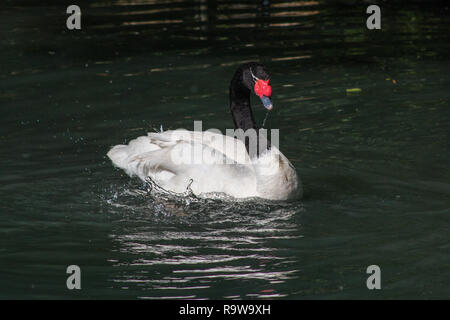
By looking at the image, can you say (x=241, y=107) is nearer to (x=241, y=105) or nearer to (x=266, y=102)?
(x=241, y=105)

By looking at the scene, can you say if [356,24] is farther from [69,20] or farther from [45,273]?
[45,273]

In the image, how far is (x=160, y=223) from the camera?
842 centimetres

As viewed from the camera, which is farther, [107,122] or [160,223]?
[107,122]

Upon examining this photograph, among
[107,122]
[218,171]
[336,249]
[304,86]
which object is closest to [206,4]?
[304,86]

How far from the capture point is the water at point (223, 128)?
721 cm

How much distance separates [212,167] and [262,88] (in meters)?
0.99

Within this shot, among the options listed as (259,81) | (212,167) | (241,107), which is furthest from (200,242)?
(241,107)

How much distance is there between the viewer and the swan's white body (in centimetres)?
877

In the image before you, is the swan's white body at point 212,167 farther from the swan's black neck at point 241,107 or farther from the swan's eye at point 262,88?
the swan's eye at point 262,88

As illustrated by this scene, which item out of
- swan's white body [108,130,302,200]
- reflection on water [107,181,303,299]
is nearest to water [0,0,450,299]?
reflection on water [107,181,303,299]

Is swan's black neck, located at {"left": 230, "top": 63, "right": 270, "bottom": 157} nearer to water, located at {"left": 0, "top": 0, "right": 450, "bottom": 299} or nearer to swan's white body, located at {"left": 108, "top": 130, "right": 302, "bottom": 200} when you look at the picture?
swan's white body, located at {"left": 108, "top": 130, "right": 302, "bottom": 200}

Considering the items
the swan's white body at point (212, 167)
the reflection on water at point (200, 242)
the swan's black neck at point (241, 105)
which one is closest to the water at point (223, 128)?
the reflection on water at point (200, 242)

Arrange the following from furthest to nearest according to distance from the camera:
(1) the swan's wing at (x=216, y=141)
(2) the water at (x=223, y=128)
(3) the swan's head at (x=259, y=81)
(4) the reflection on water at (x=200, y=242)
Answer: (1) the swan's wing at (x=216, y=141), (3) the swan's head at (x=259, y=81), (2) the water at (x=223, y=128), (4) the reflection on water at (x=200, y=242)

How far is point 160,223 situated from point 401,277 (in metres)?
2.56
